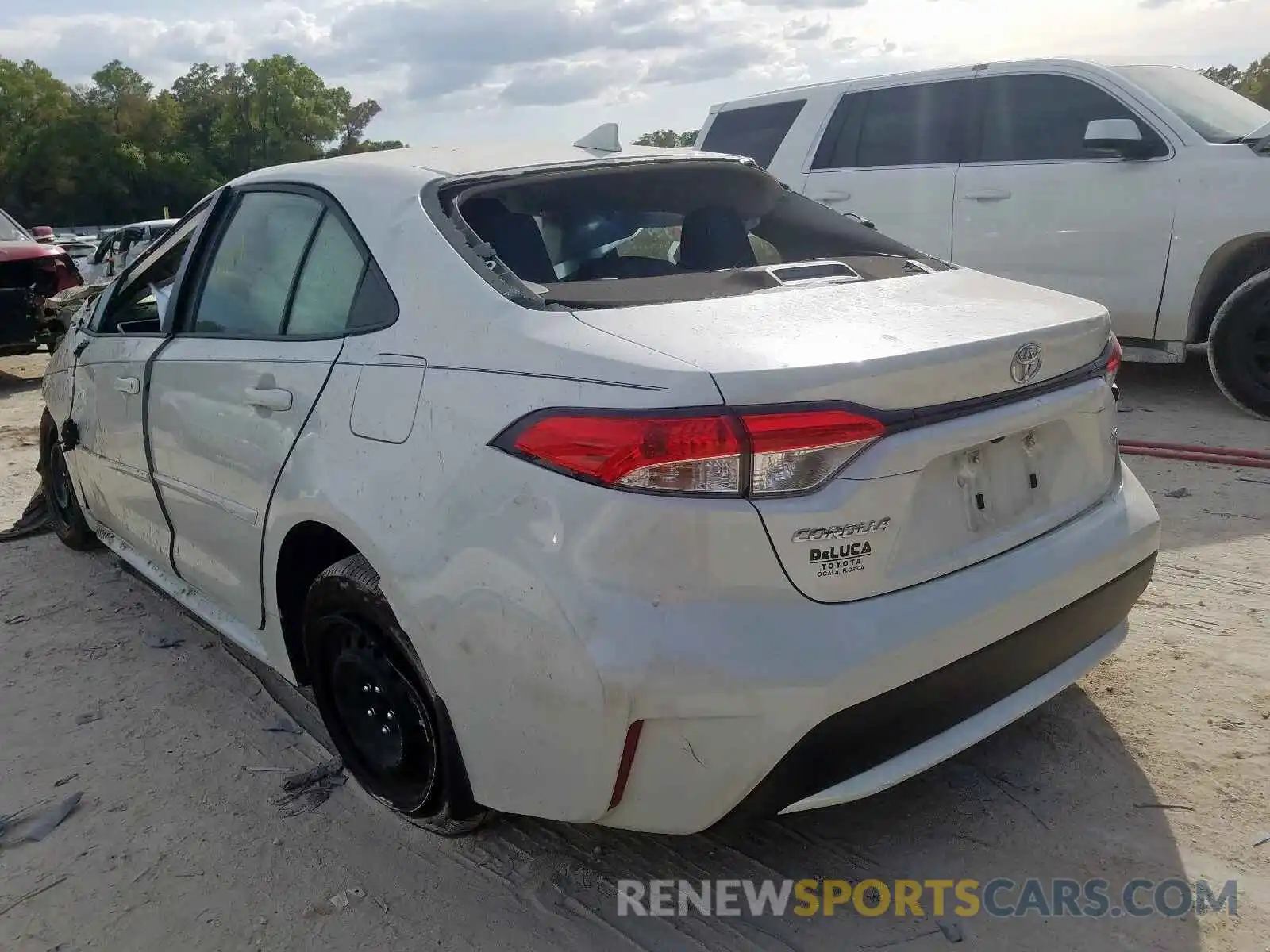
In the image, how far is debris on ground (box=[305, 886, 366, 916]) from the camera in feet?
7.83

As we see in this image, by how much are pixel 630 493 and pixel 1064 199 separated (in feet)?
17.7

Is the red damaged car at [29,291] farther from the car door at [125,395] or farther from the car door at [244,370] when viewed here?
the car door at [244,370]

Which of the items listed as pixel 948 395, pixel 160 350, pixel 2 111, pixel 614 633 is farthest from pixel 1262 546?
pixel 2 111

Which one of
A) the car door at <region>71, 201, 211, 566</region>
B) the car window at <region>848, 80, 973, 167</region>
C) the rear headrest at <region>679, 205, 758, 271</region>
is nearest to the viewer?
the rear headrest at <region>679, 205, 758, 271</region>

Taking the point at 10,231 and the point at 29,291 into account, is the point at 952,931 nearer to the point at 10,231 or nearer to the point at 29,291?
the point at 29,291

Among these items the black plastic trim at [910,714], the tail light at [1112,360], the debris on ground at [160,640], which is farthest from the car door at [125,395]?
the tail light at [1112,360]

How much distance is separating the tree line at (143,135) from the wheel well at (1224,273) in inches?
2011

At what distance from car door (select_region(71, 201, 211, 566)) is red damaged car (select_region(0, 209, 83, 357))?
18.9 feet

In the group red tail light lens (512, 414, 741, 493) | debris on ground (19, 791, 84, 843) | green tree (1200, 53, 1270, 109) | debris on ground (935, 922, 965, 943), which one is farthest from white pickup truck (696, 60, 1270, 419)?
green tree (1200, 53, 1270, 109)

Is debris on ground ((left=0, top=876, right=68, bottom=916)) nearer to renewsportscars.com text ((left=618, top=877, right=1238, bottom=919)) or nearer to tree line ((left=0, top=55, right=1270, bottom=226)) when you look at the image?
renewsportscars.com text ((left=618, top=877, right=1238, bottom=919))

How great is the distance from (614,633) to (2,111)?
234 feet

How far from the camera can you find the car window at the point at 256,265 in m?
2.93

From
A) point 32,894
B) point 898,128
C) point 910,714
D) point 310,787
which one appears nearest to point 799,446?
point 910,714

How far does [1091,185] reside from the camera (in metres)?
6.21
